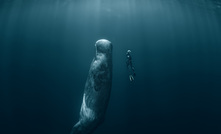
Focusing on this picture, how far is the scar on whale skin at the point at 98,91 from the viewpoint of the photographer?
7532 mm

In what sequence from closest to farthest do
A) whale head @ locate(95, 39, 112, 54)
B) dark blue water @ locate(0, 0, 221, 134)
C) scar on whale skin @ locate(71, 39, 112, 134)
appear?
scar on whale skin @ locate(71, 39, 112, 134) < whale head @ locate(95, 39, 112, 54) < dark blue water @ locate(0, 0, 221, 134)

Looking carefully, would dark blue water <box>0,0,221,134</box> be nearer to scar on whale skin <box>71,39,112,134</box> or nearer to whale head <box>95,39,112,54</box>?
scar on whale skin <box>71,39,112,134</box>

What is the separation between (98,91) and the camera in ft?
24.8

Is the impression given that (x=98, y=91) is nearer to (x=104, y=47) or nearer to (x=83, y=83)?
(x=104, y=47)

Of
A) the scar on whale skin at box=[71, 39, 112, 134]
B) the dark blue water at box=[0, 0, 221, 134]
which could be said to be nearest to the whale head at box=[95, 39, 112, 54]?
the scar on whale skin at box=[71, 39, 112, 134]

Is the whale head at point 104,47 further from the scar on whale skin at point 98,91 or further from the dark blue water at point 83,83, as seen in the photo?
the dark blue water at point 83,83

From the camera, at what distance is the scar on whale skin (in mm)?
7532

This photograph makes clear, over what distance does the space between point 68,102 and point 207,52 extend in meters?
101

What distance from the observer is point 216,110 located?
31.2 meters

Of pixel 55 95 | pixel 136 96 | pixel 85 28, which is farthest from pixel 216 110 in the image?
pixel 85 28

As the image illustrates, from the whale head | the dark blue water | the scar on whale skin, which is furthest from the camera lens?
the dark blue water

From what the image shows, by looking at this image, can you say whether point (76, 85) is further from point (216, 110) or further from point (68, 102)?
point (216, 110)

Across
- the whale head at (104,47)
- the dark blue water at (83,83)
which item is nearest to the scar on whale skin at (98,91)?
the whale head at (104,47)

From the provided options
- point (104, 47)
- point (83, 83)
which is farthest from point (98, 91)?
point (83, 83)
